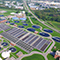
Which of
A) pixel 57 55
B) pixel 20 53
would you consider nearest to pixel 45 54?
pixel 57 55

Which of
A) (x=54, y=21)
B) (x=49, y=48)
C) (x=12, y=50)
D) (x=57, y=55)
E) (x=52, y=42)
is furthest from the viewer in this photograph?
(x=54, y=21)

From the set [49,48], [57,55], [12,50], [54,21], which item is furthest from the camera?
[54,21]

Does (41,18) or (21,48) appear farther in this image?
(41,18)

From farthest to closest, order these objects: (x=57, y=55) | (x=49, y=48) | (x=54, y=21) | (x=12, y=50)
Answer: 1. (x=54, y=21)
2. (x=49, y=48)
3. (x=12, y=50)
4. (x=57, y=55)

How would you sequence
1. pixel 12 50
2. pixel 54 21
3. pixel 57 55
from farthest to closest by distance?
pixel 54 21 → pixel 12 50 → pixel 57 55

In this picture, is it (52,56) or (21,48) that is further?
(21,48)

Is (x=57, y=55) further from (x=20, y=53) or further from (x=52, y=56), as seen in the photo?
(x=20, y=53)

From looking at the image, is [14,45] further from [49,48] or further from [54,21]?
[54,21]

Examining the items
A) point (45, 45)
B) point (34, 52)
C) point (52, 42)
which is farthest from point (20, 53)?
point (52, 42)

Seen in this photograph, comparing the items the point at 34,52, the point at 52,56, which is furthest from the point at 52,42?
the point at 34,52
